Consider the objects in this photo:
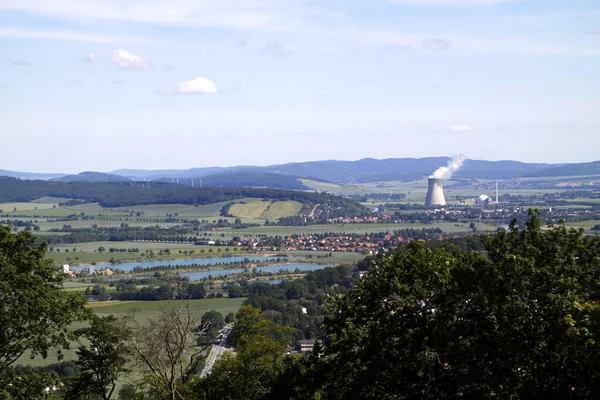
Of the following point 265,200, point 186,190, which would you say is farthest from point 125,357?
point 186,190

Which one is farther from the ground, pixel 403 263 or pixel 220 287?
pixel 403 263

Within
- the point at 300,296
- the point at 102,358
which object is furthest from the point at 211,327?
the point at 102,358

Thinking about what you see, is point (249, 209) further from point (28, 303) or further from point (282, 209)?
point (28, 303)

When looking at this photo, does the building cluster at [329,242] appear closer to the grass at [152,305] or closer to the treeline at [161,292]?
the treeline at [161,292]

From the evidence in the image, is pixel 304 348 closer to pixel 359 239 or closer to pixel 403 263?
Result: pixel 403 263

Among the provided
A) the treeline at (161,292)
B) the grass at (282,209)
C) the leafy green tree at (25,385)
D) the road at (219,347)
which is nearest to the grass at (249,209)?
the grass at (282,209)

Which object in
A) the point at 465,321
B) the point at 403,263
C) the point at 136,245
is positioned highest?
the point at 403,263
